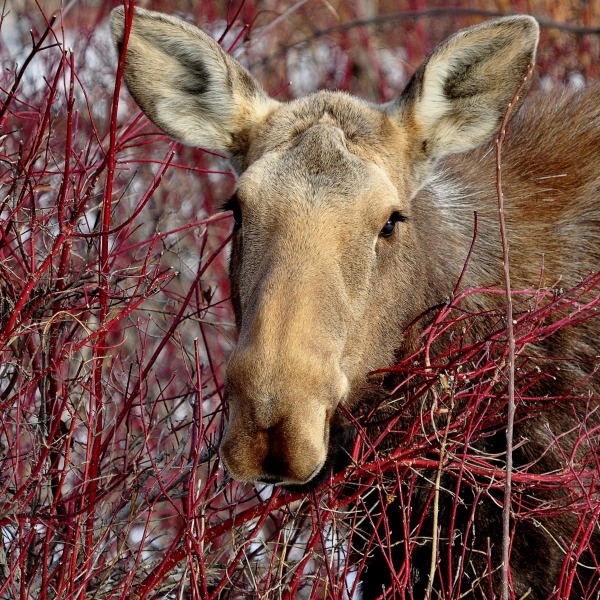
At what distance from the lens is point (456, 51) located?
14.8 ft

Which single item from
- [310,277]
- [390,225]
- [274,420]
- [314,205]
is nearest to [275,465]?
[274,420]

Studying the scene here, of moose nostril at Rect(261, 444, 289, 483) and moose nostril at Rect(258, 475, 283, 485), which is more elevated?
moose nostril at Rect(261, 444, 289, 483)

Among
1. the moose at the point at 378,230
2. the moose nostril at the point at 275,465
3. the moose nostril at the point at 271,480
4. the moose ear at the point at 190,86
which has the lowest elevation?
the moose nostril at the point at 271,480

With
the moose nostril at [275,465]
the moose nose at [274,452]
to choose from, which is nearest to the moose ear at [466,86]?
the moose nose at [274,452]

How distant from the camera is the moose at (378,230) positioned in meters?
3.57

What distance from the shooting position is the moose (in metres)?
3.57

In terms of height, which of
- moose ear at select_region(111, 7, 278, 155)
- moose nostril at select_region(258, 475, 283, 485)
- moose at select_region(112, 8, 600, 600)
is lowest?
moose nostril at select_region(258, 475, 283, 485)

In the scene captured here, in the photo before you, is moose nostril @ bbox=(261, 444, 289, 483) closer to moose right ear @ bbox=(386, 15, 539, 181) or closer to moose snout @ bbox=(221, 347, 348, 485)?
moose snout @ bbox=(221, 347, 348, 485)

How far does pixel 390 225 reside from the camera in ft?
13.9

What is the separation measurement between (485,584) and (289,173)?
201cm

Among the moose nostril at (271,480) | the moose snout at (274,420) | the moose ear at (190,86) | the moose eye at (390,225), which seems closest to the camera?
the moose snout at (274,420)

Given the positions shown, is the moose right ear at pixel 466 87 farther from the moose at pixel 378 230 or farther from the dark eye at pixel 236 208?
the dark eye at pixel 236 208

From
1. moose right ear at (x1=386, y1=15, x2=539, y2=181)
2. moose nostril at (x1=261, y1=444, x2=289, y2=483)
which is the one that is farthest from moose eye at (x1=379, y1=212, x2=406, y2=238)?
moose nostril at (x1=261, y1=444, x2=289, y2=483)

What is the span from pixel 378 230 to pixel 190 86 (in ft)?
4.48
